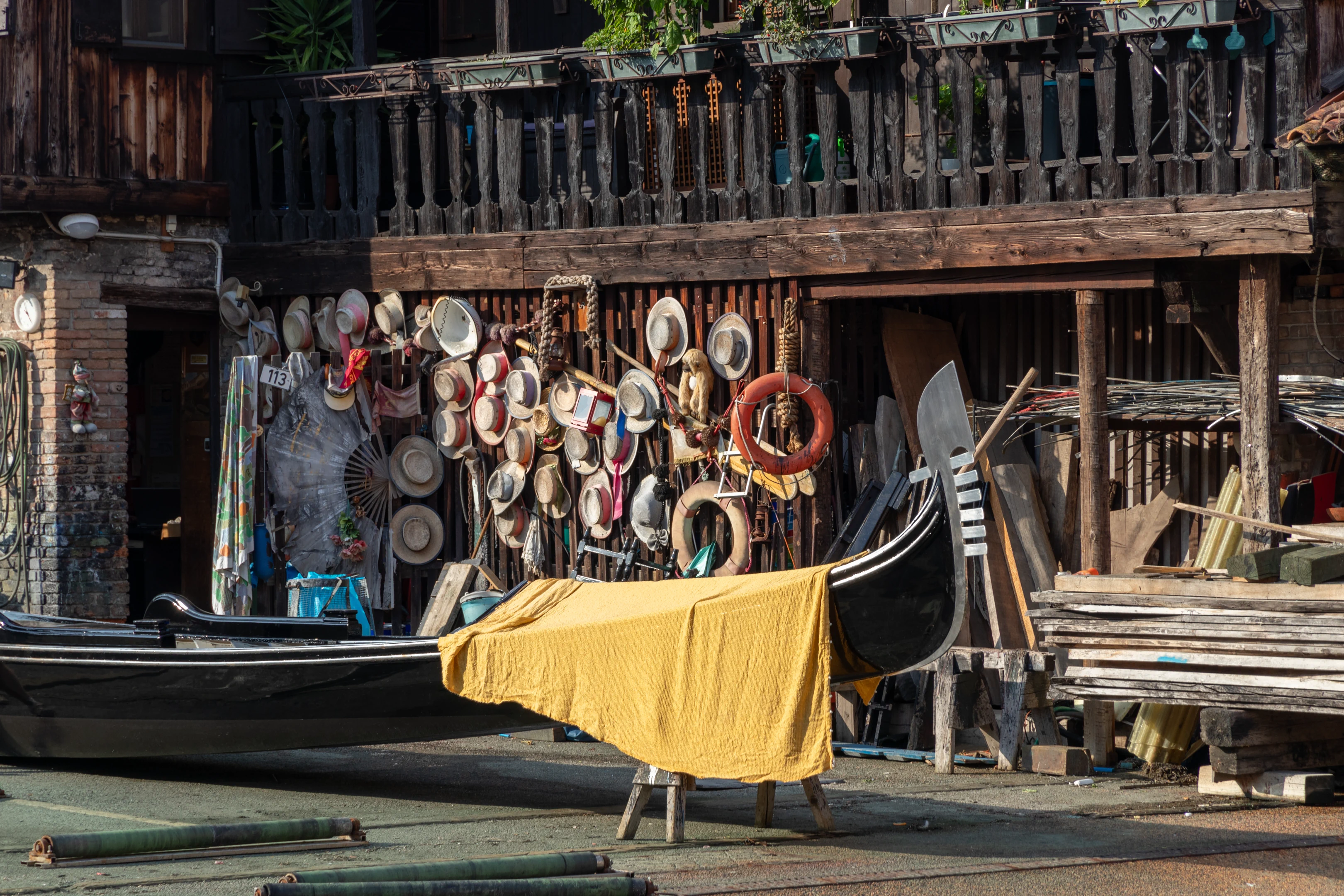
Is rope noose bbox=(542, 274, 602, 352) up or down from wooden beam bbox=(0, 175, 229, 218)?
down

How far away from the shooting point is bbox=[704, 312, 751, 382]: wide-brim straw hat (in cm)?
1158

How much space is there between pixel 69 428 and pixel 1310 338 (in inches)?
342

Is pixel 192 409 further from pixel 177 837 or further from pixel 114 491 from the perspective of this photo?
pixel 177 837

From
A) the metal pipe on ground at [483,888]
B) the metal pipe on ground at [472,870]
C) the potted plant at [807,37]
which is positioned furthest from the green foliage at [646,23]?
the metal pipe on ground at [483,888]

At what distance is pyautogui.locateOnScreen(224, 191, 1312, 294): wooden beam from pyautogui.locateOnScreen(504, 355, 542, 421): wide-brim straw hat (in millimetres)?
604

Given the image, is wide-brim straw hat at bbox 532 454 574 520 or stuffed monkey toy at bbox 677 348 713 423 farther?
wide-brim straw hat at bbox 532 454 574 520

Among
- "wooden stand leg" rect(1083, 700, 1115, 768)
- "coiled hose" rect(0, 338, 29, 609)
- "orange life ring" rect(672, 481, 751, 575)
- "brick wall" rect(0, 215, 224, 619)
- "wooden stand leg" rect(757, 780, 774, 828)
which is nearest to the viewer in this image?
"wooden stand leg" rect(757, 780, 774, 828)

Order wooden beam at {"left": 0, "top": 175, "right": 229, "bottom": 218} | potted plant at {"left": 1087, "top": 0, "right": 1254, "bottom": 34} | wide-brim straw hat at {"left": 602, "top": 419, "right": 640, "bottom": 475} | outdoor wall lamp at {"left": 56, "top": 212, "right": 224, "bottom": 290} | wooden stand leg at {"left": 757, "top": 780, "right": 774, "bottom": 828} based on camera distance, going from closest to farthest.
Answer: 1. wooden stand leg at {"left": 757, "top": 780, "right": 774, "bottom": 828}
2. potted plant at {"left": 1087, "top": 0, "right": 1254, "bottom": 34}
3. wide-brim straw hat at {"left": 602, "top": 419, "right": 640, "bottom": 475}
4. wooden beam at {"left": 0, "top": 175, "right": 229, "bottom": 218}
5. outdoor wall lamp at {"left": 56, "top": 212, "right": 224, "bottom": 290}

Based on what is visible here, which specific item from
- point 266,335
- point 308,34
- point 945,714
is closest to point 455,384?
point 266,335

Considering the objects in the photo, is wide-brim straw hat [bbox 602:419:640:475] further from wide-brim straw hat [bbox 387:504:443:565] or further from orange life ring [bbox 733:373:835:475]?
wide-brim straw hat [bbox 387:504:443:565]

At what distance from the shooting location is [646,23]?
457 inches

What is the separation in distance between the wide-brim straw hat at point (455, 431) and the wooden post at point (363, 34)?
114 inches

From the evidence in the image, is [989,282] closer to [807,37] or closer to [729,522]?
[807,37]

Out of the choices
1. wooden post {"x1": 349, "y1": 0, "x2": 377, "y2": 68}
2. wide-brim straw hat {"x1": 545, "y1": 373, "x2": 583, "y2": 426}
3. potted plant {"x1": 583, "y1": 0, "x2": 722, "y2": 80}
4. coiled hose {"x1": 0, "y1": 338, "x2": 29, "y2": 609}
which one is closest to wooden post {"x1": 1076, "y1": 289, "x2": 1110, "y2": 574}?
potted plant {"x1": 583, "y1": 0, "x2": 722, "y2": 80}
